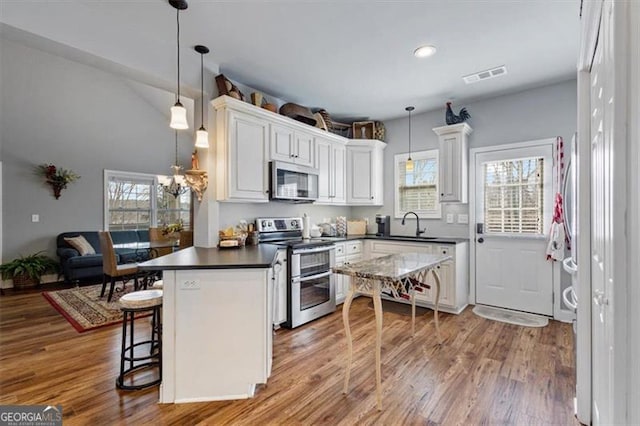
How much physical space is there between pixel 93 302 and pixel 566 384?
218 inches

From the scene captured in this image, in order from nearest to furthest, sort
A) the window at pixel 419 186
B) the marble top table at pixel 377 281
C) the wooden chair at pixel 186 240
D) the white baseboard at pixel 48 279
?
the marble top table at pixel 377 281 < the wooden chair at pixel 186 240 < the window at pixel 419 186 < the white baseboard at pixel 48 279

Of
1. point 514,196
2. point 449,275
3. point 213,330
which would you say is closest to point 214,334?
point 213,330

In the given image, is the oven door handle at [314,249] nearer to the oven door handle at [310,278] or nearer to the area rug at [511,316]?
the oven door handle at [310,278]

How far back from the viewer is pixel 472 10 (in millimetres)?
2271

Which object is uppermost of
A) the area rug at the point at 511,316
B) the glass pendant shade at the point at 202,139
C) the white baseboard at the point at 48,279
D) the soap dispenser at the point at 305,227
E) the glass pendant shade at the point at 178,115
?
the glass pendant shade at the point at 178,115

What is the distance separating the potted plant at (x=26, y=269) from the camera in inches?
197

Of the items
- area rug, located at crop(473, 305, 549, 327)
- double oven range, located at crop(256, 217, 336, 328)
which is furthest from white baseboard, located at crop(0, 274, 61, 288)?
area rug, located at crop(473, 305, 549, 327)

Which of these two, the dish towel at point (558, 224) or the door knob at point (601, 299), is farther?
the dish towel at point (558, 224)

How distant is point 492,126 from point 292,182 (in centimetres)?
280

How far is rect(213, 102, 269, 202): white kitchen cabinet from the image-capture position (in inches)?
120

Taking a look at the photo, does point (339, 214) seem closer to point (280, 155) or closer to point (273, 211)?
point (273, 211)

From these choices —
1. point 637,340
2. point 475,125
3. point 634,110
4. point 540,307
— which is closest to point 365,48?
point 475,125

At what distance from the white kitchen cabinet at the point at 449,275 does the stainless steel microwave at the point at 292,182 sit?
137 centimetres

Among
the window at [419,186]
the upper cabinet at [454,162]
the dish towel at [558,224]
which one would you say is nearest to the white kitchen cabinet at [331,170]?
the window at [419,186]
